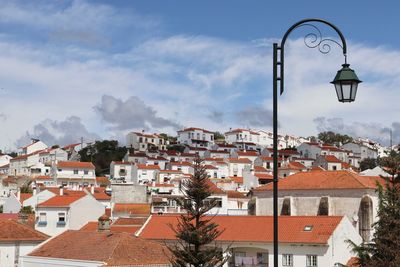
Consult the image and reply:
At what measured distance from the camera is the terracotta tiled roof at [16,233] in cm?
3853

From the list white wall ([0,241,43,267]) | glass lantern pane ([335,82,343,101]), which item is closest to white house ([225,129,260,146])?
white wall ([0,241,43,267])

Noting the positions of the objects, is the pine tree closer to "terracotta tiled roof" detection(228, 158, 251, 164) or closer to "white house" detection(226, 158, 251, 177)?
"white house" detection(226, 158, 251, 177)

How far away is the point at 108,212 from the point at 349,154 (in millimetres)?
93708

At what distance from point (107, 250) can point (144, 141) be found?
12043 cm

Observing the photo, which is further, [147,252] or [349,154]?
[349,154]

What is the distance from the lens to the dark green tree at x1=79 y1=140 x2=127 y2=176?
130 m

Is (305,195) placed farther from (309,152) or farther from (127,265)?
(309,152)

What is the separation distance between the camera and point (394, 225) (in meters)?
26.8

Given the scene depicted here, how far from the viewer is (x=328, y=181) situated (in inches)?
2239

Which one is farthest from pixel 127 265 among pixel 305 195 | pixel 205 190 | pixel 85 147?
pixel 85 147

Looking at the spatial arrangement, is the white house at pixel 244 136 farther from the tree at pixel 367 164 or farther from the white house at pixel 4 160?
the white house at pixel 4 160

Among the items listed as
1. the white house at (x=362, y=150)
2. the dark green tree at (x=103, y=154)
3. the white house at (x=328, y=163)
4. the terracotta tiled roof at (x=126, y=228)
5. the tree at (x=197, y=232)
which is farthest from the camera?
the white house at (x=362, y=150)

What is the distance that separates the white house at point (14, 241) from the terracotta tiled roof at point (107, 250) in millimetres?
1886

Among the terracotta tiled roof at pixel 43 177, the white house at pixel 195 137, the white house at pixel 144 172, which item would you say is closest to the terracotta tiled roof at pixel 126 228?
the terracotta tiled roof at pixel 43 177
